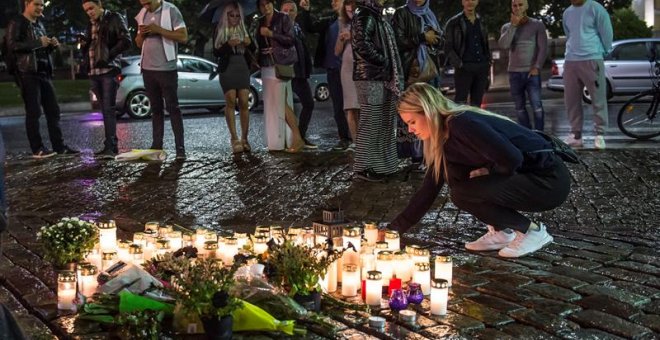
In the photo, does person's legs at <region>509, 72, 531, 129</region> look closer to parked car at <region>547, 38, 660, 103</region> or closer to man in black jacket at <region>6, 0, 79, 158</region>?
man in black jacket at <region>6, 0, 79, 158</region>

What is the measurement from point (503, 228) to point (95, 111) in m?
17.7

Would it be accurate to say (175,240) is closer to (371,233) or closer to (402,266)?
(371,233)

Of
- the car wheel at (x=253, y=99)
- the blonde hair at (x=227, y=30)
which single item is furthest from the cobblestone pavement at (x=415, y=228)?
the car wheel at (x=253, y=99)

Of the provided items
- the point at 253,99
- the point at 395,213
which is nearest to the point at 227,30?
the point at 395,213

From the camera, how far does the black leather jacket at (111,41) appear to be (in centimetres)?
1042

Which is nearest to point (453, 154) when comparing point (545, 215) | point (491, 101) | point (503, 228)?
point (503, 228)

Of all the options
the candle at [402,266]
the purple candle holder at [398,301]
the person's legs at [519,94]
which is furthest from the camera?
the person's legs at [519,94]

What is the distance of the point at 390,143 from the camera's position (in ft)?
28.7

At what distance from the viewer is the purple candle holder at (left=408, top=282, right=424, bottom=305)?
464cm

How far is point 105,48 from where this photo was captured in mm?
10477

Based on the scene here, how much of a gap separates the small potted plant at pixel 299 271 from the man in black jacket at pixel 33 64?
6.98 m

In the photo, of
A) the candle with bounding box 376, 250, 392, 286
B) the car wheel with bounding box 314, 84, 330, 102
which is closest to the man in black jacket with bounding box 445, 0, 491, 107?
the candle with bounding box 376, 250, 392, 286

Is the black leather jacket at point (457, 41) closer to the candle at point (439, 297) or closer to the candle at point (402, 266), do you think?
the candle at point (402, 266)

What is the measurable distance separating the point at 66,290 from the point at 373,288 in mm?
1605
